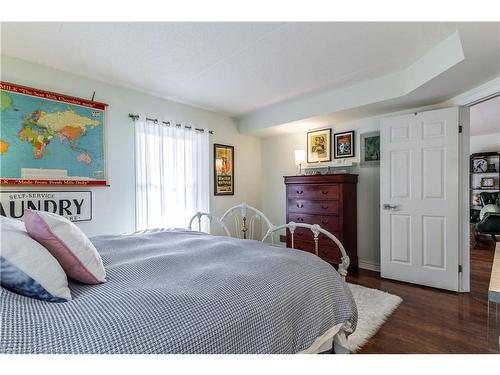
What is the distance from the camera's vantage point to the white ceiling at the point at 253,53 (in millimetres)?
1951

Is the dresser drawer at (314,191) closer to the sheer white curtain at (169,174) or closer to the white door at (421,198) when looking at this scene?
the white door at (421,198)

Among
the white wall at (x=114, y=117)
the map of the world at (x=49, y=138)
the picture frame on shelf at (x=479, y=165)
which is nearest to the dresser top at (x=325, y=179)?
the white wall at (x=114, y=117)

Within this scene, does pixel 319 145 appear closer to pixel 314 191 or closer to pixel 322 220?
pixel 314 191

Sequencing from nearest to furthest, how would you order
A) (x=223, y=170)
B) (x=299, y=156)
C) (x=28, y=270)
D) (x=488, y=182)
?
(x=28, y=270) → (x=299, y=156) → (x=223, y=170) → (x=488, y=182)

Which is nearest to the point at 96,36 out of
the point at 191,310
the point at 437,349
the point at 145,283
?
Result: the point at 145,283

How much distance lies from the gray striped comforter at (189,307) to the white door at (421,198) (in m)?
2.04

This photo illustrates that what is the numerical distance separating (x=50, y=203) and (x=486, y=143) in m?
8.12

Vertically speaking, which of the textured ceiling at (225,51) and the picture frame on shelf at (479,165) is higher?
the textured ceiling at (225,51)

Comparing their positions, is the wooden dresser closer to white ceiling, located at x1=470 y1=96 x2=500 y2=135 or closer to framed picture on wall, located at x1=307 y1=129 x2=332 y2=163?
framed picture on wall, located at x1=307 y1=129 x2=332 y2=163

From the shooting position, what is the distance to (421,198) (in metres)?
2.96

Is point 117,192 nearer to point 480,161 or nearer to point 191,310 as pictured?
point 191,310

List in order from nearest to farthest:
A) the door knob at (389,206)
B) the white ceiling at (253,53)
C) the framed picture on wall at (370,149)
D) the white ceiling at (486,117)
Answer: the white ceiling at (253,53)
the door knob at (389,206)
the framed picture on wall at (370,149)
the white ceiling at (486,117)

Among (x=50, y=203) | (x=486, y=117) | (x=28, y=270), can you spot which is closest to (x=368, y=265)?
(x=486, y=117)
